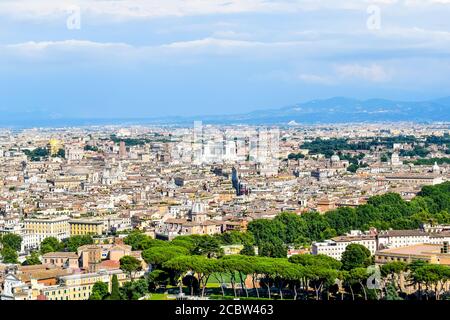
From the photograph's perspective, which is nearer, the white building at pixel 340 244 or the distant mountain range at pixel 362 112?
the white building at pixel 340 244

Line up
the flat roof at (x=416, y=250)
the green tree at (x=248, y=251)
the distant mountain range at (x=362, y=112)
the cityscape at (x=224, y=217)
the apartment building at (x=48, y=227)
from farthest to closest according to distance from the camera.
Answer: the distant mountain range at (x=362, y=112) < the apartment building at (x=48, y=227) < the green tree at (x=248, y=251) < the flat roof at (x=416, y=250) < the cityscape at (x=224, y=217)

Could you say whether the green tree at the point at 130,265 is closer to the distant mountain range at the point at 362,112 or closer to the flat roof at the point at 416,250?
the flat roof at the point at 416,250

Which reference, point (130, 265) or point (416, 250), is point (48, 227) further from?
point (416, 250)

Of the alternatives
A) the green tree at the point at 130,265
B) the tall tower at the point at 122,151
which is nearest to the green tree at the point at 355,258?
the green tree at the point at 130,265

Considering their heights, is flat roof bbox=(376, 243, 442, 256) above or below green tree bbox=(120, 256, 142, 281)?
below

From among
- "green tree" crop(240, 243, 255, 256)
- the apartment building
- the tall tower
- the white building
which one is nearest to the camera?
"green tree" crop(240, 243, 255, 256)

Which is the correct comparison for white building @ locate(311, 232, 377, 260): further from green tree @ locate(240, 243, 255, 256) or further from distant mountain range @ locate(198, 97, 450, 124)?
distant mountain range @ locate(198, 97, 450, 124)

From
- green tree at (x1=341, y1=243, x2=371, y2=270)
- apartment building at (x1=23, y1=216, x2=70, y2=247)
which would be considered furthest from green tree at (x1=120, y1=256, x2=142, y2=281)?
apartment building at (x1=23, y1=216, x2=70, y2=247)
